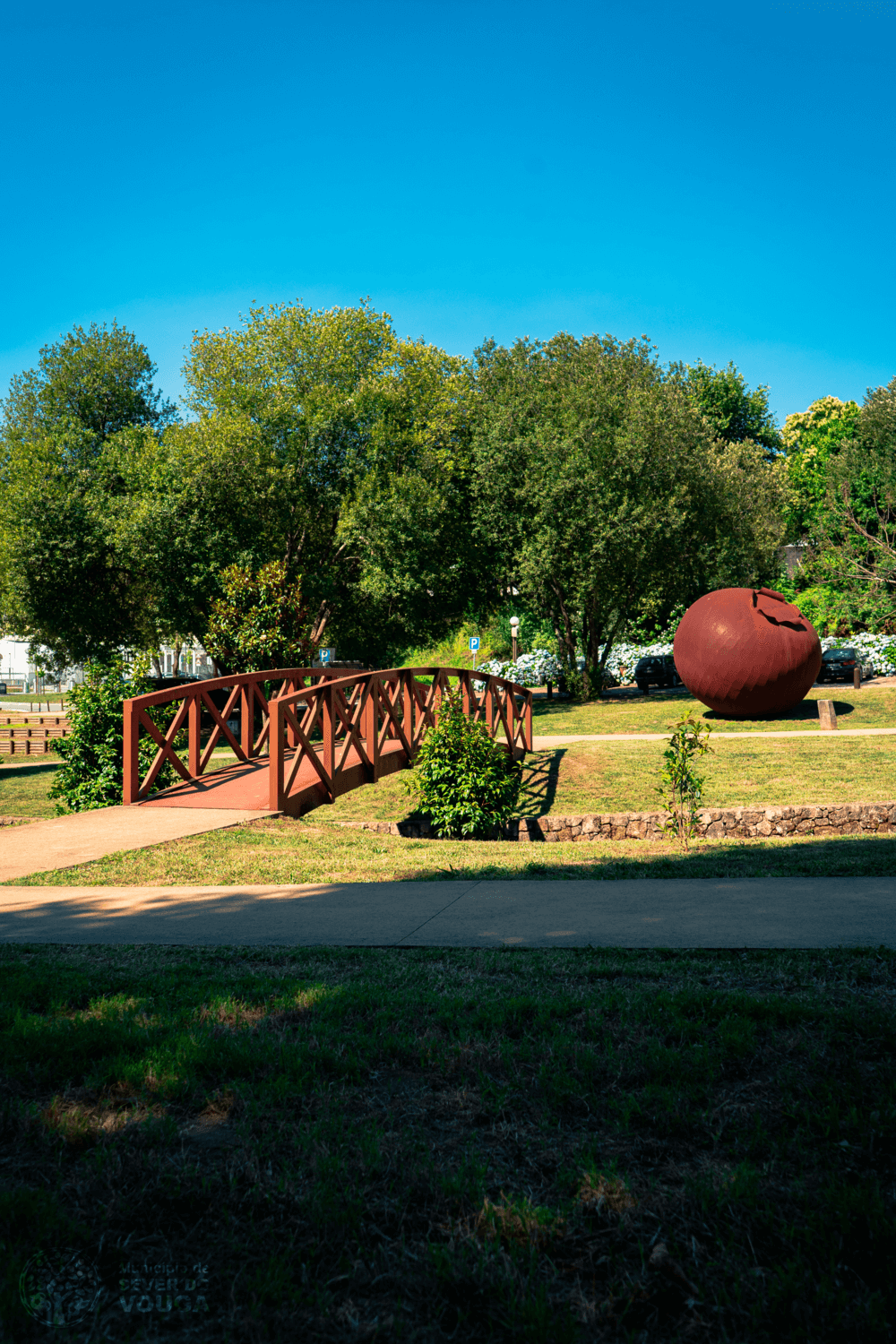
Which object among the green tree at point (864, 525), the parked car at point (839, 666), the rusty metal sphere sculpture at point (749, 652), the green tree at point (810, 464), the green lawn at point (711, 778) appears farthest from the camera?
the green tree at point (810, 464)

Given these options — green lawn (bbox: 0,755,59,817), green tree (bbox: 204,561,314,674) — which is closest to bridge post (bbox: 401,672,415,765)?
green lawn (bbox: 0,755,59,817)

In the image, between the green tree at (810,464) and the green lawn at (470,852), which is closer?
the green lawn at (470,852)

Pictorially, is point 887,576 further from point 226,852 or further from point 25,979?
point 25,979

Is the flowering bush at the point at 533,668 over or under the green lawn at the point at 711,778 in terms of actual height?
over

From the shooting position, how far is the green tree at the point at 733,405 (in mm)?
55375

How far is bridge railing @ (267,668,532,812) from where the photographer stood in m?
10.6

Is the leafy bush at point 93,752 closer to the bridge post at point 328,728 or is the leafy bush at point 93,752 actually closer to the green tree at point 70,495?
the bridge post at point 328,728

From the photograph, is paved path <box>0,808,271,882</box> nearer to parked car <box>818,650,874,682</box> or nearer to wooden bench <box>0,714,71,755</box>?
wooden bench <box>0,714,71,755</box>

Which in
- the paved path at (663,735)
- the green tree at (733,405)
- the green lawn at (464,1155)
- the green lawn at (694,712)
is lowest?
the paved path at (663,735)

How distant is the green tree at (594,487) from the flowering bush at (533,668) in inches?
242

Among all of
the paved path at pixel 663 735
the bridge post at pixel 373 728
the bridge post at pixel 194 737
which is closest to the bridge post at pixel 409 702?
the bridge post at pixel 373 728

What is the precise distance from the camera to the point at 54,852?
7641 mm

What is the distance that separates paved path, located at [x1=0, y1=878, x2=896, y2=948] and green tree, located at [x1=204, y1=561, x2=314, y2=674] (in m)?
13.8

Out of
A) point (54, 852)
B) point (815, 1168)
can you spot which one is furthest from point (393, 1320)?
point (54, 852)
